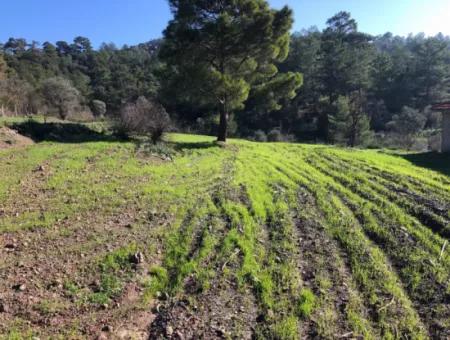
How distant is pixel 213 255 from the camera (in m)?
4.53

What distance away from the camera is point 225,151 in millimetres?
12547

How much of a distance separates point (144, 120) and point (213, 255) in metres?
8.45

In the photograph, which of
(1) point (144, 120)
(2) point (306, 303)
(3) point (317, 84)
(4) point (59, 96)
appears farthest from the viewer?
(3) point (317, 84)

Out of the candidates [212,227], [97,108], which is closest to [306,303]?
[212,227]

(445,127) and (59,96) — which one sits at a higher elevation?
(59,96)

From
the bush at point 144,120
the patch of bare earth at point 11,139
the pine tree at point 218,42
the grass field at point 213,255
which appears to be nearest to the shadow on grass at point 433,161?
the grass field at point 213,255

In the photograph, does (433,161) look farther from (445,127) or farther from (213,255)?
(213,255)

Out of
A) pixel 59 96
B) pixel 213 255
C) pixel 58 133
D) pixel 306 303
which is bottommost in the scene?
pixel 306 303

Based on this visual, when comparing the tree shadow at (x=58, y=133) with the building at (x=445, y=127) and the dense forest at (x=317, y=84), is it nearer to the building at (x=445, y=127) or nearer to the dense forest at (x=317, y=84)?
the building at (x=445, y=127)

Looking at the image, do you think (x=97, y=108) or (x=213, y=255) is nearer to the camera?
(x=213, y=255)

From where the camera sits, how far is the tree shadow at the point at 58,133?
1082 centimetres

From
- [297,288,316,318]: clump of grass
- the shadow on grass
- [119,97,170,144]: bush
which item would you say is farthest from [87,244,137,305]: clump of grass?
the shadow on grass

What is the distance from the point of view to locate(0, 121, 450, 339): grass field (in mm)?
3377

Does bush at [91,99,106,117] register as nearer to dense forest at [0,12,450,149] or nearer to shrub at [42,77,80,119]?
dense forest at [0,12,450,149]
